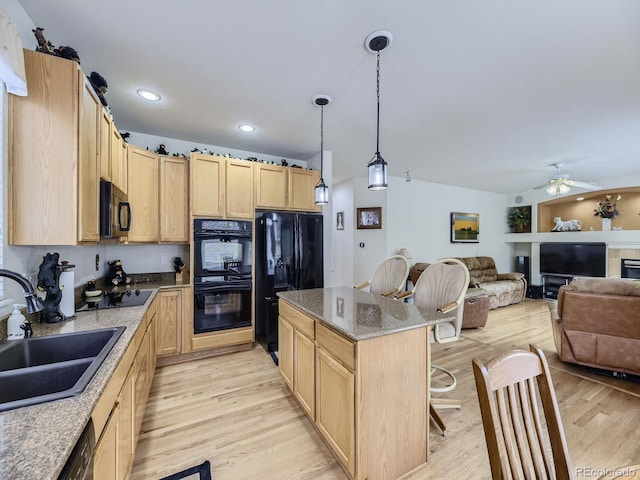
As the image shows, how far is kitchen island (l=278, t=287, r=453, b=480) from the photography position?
1.44 metres

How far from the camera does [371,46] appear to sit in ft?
6.22

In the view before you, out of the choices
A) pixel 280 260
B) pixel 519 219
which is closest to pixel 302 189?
pixel 280 260

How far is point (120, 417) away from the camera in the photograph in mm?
1296

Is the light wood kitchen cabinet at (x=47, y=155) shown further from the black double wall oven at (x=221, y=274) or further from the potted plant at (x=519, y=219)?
the potted plant at (x=519, y=219)

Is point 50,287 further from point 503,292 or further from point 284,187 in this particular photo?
point 503,292

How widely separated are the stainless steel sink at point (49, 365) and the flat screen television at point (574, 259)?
8.44 meters

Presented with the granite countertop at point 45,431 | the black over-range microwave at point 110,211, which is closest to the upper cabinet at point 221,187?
the black over-range microwave at point 110,211

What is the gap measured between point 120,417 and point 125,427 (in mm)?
160

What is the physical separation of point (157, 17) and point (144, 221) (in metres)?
2.04

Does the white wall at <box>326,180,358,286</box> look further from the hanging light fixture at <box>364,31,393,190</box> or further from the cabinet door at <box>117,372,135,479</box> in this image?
the cabinet door at <box>117,372,135,479</box>

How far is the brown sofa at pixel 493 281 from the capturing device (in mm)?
5387

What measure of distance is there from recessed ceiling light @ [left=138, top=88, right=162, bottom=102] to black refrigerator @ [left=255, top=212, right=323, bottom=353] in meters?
1.58

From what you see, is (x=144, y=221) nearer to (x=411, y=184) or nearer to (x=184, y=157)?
(x=184, y=157)

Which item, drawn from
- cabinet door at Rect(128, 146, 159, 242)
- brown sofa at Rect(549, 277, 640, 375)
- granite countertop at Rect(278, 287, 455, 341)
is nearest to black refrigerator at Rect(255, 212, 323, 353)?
granite countertop at Rect(278, 287, 455, 341)
